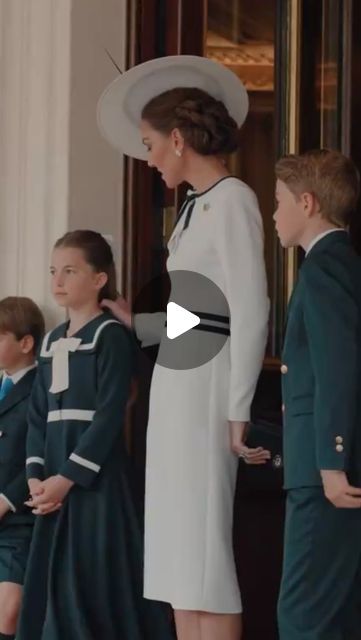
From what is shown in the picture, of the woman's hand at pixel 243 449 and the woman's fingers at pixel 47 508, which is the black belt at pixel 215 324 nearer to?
the woman's hand at pixel 243 449

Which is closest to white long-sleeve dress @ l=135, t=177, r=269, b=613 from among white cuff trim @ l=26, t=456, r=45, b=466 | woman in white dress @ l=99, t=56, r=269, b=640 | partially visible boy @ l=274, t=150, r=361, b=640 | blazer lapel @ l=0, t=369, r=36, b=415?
woman in white dress @ l=99, t=56, r=269, b=640

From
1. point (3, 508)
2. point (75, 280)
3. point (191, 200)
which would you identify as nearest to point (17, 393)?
point (3, 508)

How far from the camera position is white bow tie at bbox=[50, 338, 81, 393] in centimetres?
359

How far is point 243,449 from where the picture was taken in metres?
3.12

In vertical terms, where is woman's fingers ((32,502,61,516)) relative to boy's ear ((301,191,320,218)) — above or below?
below

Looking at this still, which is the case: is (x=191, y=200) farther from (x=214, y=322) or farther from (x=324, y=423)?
(x=324, y=423)

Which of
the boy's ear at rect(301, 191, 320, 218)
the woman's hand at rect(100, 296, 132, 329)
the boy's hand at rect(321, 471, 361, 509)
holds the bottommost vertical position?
the boy's hand at rect(321, 471, 361, 509)

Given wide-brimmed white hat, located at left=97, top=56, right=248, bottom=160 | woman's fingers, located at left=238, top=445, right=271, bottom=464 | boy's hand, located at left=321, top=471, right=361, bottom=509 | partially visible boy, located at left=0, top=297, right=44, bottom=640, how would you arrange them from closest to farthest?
boy's hand, located at left=321, top=471, right=361, bottom=509 → woman's fingers, located at left=238, top=445, right=271, bottom=464 → wide-brimmed white hat, located at left=97, top=56, right=248, bottom=160 → partially visible boy, located at left=0, top=297, right=44, bottom=640

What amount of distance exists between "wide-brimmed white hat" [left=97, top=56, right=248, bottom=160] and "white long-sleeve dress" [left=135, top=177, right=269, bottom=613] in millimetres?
252

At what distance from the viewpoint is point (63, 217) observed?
403 centimetres

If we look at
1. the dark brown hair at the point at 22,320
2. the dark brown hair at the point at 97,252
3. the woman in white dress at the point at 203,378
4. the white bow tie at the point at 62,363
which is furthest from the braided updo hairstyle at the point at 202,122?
the dark brown hair at the point at 22,320

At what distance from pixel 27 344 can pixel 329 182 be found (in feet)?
4.42

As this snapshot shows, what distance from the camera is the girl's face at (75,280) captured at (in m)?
3.64

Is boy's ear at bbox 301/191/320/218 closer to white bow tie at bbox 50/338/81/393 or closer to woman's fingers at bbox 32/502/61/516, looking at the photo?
white bow tie at bbox 50/338/81/393
